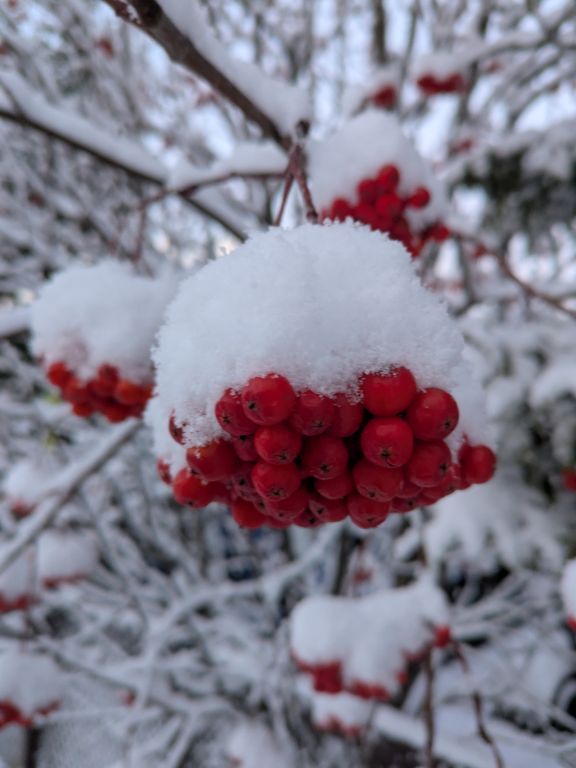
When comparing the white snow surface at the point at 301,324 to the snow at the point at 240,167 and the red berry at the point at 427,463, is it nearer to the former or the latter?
the red berry at the point at 427,463

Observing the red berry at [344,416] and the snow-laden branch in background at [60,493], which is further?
the snow-laden branch in background at [60,493]

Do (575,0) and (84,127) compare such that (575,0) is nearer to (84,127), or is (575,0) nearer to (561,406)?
(561,406)

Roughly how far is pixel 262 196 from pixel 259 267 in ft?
7.55

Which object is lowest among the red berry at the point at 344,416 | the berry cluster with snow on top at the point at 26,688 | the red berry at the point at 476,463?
the berry cluster with snow on top at the point at 26,688

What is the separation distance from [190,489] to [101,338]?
2.07ft

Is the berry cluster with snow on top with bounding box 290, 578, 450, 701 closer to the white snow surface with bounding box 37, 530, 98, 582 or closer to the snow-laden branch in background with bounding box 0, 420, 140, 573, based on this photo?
the snow-laden branch in background with bounding box 0, 420, 140, 573

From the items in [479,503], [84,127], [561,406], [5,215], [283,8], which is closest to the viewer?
[84,127]

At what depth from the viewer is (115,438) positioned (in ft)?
5.86

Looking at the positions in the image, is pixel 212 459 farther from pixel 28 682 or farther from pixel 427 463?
pixel 28 682

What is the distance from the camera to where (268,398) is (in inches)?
25.7

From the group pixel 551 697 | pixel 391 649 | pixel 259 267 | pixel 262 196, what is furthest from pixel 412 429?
pixel 551 697

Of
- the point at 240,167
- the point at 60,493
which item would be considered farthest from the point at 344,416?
the point at 60,493

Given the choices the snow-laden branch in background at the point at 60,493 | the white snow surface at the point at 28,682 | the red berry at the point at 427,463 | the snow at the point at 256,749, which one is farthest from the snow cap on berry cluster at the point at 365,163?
the snow at the point at 256,749

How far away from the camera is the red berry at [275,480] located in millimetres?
696
